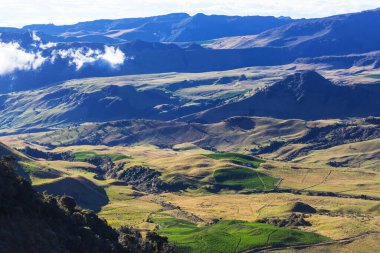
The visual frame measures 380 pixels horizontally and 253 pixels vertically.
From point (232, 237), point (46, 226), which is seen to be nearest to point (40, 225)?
point (46, 226)

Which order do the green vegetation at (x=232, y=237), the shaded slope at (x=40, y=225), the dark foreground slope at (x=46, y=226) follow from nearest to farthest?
the shaded slope at (x=40, y=225) → the dark foreground slope at (x=46, y=226) → the green vegetation at (x=232, y=237)

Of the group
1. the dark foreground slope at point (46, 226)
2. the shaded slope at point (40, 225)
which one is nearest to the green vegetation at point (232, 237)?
the dark foreground slope at point (46, 226)

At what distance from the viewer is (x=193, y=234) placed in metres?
166

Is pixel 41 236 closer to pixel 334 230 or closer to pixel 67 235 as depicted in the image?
pixel 67 235

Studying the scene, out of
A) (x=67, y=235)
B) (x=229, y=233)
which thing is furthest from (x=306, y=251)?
(x=67, y=235)

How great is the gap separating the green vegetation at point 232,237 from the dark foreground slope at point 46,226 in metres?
37.5

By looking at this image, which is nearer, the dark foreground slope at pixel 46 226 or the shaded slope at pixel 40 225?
the shaded slope at pixel 40 225

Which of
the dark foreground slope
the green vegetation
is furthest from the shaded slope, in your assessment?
the green vegetation

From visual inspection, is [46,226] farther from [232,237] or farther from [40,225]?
[232,237]

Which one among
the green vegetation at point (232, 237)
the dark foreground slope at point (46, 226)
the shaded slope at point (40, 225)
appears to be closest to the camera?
the shaded slope at point (40, 225)

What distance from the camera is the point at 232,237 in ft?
529

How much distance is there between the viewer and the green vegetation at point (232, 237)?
14975 cm

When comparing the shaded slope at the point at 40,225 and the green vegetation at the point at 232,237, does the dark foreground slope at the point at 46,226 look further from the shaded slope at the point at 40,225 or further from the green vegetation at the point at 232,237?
the green vegetation at the point at 232,237

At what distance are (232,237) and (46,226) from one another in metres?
Result: 78.0
